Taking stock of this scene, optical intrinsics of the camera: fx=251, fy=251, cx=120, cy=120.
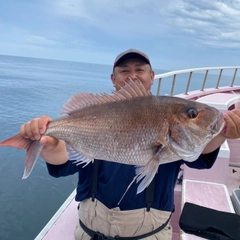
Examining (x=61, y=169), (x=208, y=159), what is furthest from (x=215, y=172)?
(x=61, y=169)

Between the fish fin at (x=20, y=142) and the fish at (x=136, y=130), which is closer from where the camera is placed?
the fish at (x=136, y=130)

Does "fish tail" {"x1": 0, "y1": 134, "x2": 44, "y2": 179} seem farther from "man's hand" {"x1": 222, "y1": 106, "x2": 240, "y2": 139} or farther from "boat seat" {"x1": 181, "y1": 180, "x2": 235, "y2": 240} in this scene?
"boat seat" {"x1": 181, "y1": 180, "x2": 235, "y2": 240}

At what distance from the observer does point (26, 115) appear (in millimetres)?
11695

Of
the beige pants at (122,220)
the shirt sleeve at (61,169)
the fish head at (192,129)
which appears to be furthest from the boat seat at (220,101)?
the shirt sleeve at (61,169)

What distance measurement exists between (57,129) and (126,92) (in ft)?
1.50

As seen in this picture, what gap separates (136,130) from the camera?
1.32 metres

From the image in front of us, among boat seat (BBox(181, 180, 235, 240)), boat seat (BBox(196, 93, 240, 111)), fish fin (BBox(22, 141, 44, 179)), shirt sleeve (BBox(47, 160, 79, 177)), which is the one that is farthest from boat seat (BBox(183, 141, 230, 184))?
fish fin (BBox(22, 141, 44, 179))

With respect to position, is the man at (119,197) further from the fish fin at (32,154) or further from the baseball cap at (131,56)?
the baseball cap at (131,56)

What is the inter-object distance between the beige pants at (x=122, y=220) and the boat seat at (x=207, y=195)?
0.58 m

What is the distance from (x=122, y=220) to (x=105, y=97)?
0.84 m

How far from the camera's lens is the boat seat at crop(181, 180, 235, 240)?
219 centimetres

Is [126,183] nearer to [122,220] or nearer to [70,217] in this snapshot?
[122,220]

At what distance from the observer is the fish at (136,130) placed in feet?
4.15

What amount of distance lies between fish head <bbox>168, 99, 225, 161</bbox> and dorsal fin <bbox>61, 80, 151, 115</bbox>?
0.79 feet
